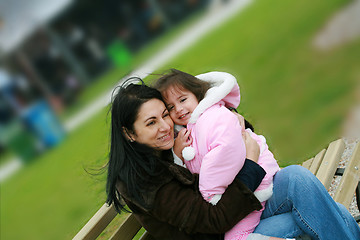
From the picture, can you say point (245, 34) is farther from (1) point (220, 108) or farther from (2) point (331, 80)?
(1) point (220, 108)

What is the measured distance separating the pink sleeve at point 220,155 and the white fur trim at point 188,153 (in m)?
0.07

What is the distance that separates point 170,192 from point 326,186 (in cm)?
100

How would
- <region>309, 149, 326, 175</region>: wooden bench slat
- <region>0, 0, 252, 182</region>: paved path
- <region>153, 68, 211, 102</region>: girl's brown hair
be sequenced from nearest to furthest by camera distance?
<region>153, 68, 211, 102</region>: girl's brown hair, <region>309, 149, 326, 175</region>: wooden bench slat, <region>0, 0, 252, 182</region>: paved path

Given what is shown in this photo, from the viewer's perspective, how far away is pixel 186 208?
4.77 feet

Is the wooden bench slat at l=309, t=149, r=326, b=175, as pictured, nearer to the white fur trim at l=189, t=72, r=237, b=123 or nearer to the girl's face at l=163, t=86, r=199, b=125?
the white fur trim at l=189, t=72, r=237, b=123

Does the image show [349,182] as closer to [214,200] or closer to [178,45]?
[214,200]

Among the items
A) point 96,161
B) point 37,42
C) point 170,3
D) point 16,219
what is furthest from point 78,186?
point 170,3

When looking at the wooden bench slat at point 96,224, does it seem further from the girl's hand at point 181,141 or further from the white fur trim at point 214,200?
the white fur trim at point 214,200

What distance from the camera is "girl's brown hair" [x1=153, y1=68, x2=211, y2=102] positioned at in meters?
1.79

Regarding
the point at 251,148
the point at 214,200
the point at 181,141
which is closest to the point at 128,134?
the point at 181,141

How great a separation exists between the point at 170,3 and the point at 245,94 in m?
2.33

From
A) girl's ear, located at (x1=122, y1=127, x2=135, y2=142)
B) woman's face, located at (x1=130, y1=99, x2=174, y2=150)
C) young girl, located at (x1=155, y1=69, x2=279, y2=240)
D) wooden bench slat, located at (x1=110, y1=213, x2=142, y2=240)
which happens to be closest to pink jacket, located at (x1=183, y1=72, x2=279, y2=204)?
young girl, located at (x1=155, y1=69, x2=279, y2=240)

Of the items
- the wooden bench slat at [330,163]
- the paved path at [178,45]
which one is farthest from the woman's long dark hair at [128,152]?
the paved path at [178,45]

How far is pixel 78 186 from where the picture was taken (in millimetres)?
5316
